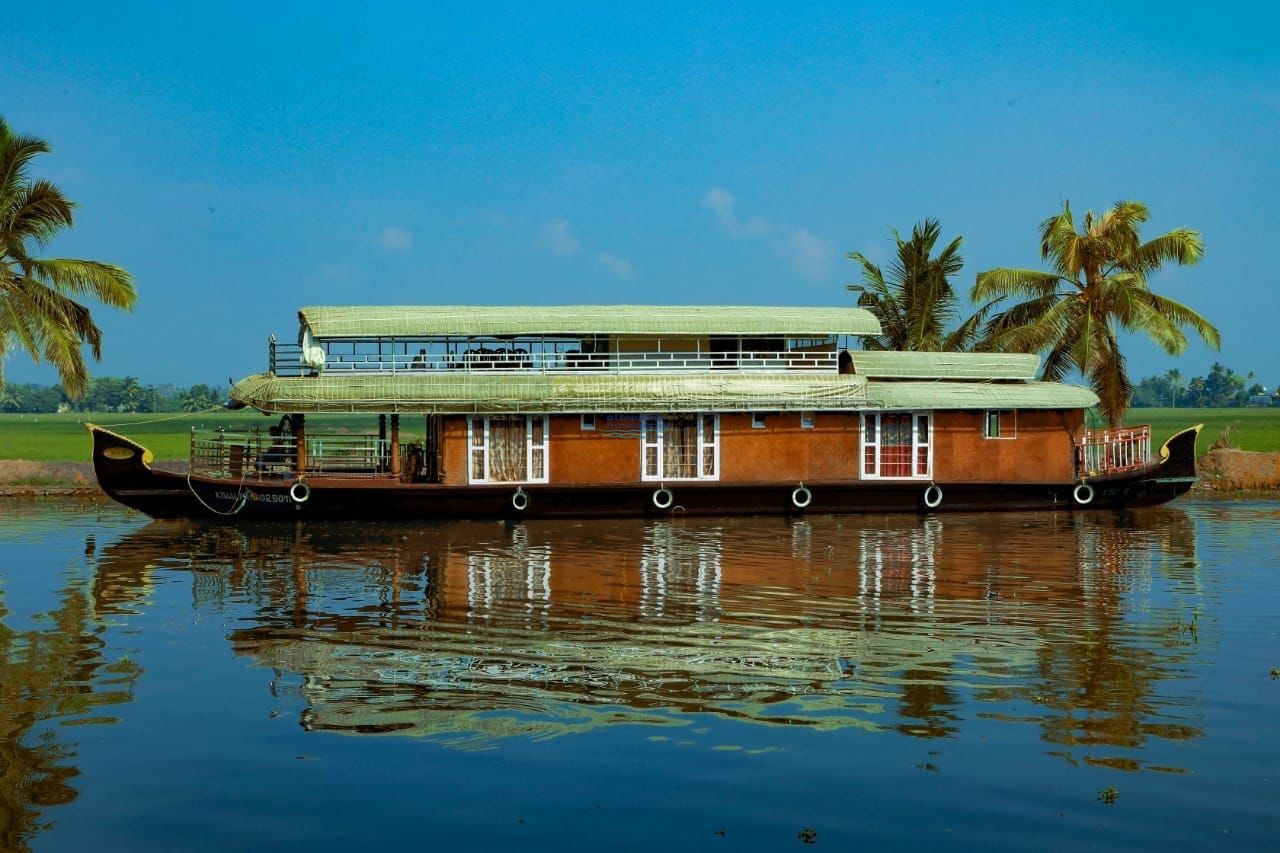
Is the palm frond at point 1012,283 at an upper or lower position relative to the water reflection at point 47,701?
upper

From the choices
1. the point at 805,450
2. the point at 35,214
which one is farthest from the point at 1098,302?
the point at 35,214

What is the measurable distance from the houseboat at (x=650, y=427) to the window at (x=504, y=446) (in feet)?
0.12

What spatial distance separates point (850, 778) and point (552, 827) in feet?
6.32

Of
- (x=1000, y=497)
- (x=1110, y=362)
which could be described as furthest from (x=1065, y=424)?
(x=1110, y=362)

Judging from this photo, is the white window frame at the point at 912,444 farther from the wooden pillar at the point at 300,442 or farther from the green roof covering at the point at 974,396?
the wooden pillar at the point at 300,442

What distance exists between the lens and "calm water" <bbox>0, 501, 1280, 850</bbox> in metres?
7.03

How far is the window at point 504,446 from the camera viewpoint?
915 inches

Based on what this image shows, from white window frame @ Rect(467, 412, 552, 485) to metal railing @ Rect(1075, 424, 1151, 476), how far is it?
35.1 feet

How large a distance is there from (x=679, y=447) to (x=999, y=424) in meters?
6.43

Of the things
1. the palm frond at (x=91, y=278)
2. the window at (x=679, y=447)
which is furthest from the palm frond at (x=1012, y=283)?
the palm frond at (x=91, y=278)

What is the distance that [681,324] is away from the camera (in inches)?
939

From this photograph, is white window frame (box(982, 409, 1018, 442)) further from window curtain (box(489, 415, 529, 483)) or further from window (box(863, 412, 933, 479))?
window curtain (box(489, 415, 529, 483))

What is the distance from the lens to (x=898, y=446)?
24.2m

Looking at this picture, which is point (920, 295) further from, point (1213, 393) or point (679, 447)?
point (1213, 393)
